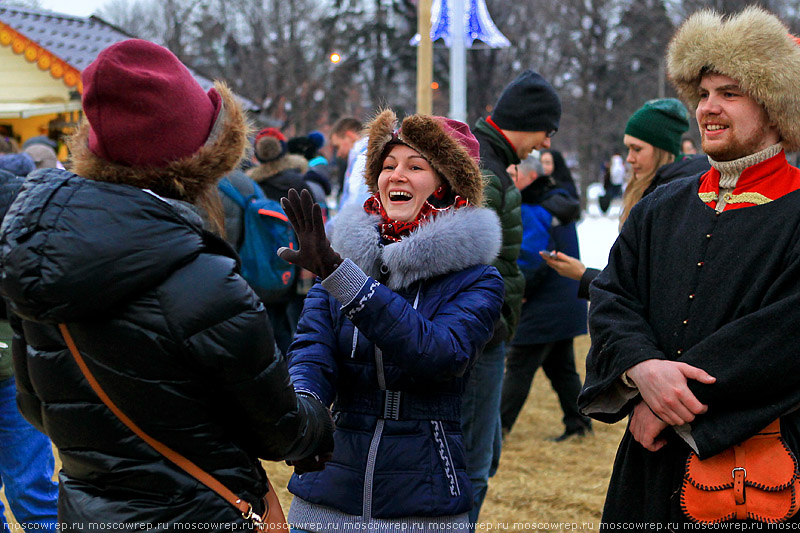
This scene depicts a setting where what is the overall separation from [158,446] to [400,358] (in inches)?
30.7

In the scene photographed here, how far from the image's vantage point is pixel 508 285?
170 inches

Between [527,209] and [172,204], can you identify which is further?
[527,209]

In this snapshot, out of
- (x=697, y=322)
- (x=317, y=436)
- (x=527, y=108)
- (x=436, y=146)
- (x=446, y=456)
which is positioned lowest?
(x=446, y=456)

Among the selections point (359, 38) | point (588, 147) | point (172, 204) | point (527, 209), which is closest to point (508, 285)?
point (527, 209)

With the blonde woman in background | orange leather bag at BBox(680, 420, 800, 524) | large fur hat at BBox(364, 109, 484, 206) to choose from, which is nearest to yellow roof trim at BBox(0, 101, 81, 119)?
the blonde woman in background

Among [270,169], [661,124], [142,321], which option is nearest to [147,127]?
[142,321]

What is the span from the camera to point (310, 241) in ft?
7.57

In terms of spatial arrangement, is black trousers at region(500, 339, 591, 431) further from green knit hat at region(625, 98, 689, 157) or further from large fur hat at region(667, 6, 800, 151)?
large fur hat at region(667, 6, 800, 151)

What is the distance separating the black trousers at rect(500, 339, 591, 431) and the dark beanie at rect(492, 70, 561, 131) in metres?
2.02

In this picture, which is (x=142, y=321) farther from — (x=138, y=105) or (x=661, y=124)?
(x=661, y=124)

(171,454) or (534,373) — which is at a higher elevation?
(171,454)

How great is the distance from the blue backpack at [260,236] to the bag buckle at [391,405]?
10.5 feet

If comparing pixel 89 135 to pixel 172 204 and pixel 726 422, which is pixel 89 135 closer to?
pixel 172 204

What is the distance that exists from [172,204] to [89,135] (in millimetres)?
304
